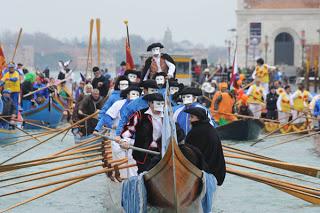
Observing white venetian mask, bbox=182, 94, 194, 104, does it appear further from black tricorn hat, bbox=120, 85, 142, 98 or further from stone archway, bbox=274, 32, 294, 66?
stone archway, bbox=274, 32, 294, 66

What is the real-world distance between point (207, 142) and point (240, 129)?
11496mm

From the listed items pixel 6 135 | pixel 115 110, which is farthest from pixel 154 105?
pixel 6 135

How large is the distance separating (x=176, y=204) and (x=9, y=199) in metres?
4.99

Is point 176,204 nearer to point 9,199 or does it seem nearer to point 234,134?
point 9,199

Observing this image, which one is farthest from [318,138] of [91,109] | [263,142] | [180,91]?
[180,91]

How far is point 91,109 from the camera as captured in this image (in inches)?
681

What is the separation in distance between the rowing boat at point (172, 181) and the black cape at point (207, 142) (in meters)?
0.45

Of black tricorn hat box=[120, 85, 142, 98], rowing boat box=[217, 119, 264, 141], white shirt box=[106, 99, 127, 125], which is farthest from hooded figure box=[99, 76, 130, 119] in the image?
rowing boat box=[217, 119, 264, 141]

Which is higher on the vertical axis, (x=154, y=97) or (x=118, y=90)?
(x=154, y=97)

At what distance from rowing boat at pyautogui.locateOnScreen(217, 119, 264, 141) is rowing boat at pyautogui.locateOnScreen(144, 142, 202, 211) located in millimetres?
11575

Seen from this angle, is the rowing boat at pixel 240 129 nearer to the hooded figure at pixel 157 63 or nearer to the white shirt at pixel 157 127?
the hooded figure at pixel 157 63

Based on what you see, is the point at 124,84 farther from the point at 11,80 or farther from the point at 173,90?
the point at 11,80

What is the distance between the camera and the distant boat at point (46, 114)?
76.8ft

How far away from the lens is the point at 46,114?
2364cm
